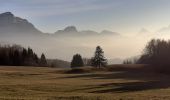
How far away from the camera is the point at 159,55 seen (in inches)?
5246

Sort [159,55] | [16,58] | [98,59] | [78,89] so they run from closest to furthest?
[78,89], [98,59], [159,55], [16,58]

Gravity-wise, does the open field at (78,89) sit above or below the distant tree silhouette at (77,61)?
below

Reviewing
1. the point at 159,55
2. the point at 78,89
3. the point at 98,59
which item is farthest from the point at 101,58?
the point at 78,89

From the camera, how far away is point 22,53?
168 metres

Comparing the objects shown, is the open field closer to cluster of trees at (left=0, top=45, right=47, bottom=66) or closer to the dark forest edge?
the dark forest edge

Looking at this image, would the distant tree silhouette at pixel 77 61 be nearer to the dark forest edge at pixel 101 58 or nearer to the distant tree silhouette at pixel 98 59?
the dark forest edge at pixel 101 58

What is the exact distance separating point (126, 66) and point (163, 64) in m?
12.2

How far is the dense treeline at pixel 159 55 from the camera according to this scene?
122938 millimetres

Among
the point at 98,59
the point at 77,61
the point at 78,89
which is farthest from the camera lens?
the point at 77,61

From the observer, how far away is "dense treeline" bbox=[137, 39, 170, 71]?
123 m

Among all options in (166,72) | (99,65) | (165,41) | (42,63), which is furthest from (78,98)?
(42,63)

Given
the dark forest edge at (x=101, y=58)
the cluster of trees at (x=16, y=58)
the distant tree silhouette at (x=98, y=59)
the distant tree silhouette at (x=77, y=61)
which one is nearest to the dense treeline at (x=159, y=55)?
the dark forest edge at (x=101, y=58)

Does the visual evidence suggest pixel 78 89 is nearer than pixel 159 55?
Yes

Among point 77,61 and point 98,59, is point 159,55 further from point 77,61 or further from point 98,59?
point 77,61
